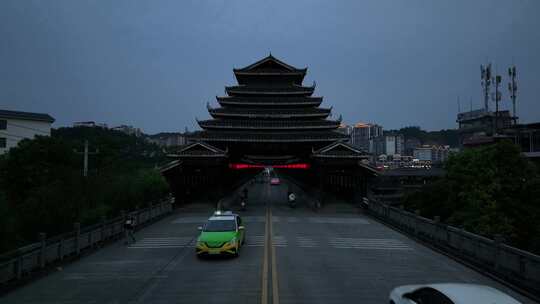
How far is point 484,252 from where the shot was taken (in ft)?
53.4

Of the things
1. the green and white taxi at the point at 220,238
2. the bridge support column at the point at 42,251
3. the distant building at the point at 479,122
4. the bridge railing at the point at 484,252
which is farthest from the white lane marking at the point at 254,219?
the distant building at the point at 479,122

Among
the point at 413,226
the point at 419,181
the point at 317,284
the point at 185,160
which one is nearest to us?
the point at 317,284

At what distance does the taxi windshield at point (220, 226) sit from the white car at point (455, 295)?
10745mm

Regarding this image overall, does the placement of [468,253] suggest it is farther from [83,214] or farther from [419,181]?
[419,181]

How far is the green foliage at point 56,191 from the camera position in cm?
1977

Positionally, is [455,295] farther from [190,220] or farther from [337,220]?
[190,220]

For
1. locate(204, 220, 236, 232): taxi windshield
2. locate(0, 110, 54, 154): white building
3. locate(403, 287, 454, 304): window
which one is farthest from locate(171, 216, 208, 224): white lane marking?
locate(0, 110, 54, 154): white building

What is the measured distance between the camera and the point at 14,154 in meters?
46.8

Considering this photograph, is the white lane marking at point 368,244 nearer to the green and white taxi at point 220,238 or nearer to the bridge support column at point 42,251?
the green and white taxi at point 220,238

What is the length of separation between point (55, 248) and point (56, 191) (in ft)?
27.6

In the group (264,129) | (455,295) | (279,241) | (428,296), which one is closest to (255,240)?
(279,241)

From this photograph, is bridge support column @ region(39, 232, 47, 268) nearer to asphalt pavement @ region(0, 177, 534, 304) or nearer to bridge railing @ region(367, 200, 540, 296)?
asphalt pavement @ region(0, 177, 534, 304)

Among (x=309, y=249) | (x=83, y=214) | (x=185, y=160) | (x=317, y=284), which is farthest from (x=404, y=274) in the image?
(x=185, y=160)

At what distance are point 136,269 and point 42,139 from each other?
1460 inches
